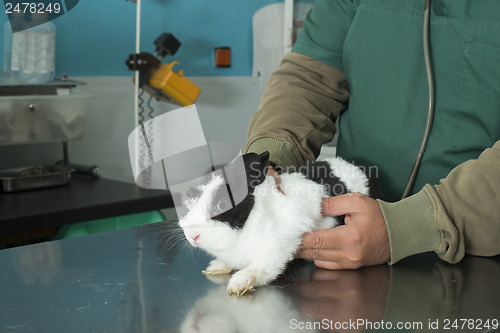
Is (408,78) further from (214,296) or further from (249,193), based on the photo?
(214,296)

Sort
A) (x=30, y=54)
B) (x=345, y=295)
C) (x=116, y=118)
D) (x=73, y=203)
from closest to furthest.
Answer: (x=345, y=295) → (x=73, y=203) → (x=30, y=54) → (x=116, y=118)

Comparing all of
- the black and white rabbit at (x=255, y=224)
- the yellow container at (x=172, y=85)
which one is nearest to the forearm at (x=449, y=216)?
the black and white rabbit at (x=255, y=224)

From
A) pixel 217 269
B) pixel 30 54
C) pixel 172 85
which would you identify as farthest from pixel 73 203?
pixel 217 269

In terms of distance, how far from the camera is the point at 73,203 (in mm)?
1566

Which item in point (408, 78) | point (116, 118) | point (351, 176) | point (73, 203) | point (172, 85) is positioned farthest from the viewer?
point (116, 118)

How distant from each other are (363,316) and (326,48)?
0.68 meters

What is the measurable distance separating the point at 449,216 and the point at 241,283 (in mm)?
326

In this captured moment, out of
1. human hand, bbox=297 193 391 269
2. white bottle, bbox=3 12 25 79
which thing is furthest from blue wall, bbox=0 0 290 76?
human hand, bbox=297 193 391 269

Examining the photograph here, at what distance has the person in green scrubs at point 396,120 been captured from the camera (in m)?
0.80

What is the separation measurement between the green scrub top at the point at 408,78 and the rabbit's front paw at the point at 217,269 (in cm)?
42

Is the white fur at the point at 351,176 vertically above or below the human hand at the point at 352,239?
above

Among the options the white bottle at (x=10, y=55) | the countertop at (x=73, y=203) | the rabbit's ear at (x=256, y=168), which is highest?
the white bottle at (x=10, y=55)

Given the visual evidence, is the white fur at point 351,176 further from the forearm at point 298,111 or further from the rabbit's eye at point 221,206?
the rabbit's eye at point 221,206

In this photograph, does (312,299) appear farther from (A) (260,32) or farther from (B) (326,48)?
(A) (260,32)
